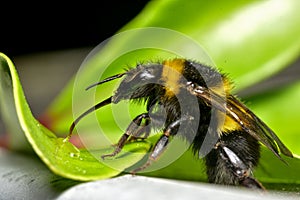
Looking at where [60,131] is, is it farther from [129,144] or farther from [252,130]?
[252,130]

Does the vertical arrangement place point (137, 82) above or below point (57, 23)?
above

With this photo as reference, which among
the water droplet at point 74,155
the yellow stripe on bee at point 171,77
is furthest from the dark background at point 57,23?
the water droplet at point 74,155

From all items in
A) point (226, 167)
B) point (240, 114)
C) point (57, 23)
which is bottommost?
point (57, 23)

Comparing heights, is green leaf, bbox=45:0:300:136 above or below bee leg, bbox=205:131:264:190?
above

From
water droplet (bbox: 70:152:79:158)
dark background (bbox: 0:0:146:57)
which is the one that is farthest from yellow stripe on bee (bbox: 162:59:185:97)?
dark background (bbox: 0:0:146:57)

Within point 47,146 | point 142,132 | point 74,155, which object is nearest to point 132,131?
point 142,132

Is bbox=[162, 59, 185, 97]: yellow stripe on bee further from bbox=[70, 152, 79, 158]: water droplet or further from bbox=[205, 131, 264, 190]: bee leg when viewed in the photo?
bbox=[70, 152, 79, 158]: water droplet

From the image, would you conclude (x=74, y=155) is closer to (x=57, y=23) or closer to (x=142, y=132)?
(x=142, y=132)

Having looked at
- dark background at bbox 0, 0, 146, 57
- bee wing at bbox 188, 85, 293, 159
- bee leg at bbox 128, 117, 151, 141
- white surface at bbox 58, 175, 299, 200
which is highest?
bee wing at bbox 188, 85, 293, 159
